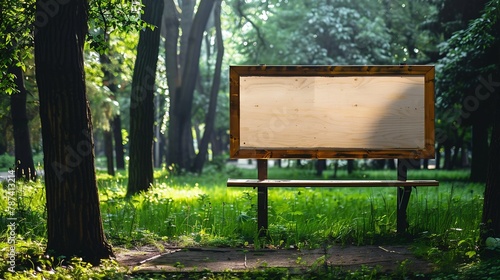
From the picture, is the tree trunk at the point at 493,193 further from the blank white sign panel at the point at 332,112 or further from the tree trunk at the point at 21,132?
the tree trunk at the point at 21,132

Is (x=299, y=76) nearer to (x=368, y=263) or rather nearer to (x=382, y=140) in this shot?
(x=382, y=140)

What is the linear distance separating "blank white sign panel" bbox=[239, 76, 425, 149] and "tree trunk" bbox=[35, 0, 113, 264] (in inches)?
109

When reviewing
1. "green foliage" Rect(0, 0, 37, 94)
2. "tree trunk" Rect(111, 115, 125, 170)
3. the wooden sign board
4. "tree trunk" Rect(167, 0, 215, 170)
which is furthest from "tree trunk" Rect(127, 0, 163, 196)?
"tree trunk" Rect(111, 115, 125, 170)

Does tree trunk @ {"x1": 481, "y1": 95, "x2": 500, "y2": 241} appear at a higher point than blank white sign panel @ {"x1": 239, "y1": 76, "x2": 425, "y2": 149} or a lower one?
lower

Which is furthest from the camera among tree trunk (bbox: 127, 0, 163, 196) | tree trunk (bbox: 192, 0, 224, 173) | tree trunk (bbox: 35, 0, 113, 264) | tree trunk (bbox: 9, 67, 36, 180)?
tree trunk (bbox: 192, 0, 224, 173)

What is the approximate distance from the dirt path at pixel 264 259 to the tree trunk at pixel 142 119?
6.96m

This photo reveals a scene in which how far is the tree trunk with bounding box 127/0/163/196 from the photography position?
51.9ft

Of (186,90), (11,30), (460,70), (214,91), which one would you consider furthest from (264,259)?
(214,91)

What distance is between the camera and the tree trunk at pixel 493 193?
27.1ft

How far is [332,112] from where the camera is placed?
10172mm

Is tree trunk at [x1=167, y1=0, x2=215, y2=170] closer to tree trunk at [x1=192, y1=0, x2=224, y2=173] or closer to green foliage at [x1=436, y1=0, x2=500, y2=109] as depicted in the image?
tree trunk at [x1=192, y1=0, x2=224, y2=173]

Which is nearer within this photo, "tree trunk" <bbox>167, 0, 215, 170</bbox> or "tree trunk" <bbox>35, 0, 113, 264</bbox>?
"tree trunk" <bbox>35, 0, 113, 264</bbox>

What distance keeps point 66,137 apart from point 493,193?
4.92m

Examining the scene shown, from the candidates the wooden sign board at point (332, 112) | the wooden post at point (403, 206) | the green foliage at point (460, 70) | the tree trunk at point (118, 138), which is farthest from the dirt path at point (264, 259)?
the tree trunk at point (118, 138)
